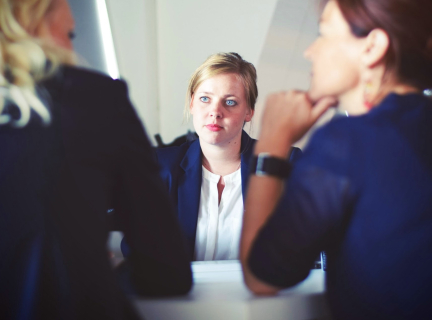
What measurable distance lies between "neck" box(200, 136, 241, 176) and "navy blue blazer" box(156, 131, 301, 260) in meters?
0.02

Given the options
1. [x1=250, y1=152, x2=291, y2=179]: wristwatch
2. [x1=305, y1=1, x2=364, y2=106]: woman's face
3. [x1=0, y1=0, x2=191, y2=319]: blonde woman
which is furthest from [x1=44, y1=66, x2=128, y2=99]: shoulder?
[x1=305, y1=1, x2=364, y2=106]: woman's face

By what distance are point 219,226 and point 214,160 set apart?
0.71ft

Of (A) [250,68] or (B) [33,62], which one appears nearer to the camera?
(B) [33,62]

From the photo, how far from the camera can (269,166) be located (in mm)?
510

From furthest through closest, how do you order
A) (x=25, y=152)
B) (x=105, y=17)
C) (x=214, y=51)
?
(x=214, y=51) < (x=105, y=17) < (x=25, y=152)

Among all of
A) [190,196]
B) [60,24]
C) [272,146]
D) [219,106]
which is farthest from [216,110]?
[60,24]

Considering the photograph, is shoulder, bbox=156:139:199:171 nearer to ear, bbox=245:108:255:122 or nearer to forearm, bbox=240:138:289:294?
ear, bbox=245:108:255:122

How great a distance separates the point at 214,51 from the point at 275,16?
0.23 m

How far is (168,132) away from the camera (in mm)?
873

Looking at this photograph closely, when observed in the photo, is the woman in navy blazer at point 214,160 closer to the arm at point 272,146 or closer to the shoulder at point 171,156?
the shoulder at point 171,156

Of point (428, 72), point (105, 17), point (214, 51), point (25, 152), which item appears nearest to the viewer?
point (25, 152)

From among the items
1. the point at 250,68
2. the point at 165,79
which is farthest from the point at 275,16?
the point at 165,79

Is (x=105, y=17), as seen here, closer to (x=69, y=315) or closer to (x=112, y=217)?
(x=112, y=217)

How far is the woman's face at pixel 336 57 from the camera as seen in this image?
492 millimetres
